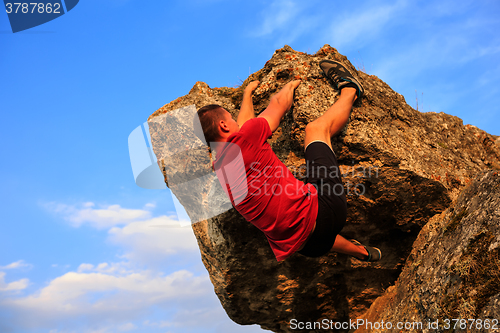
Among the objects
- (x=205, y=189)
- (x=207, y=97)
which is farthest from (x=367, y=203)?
(x=207, y=97)

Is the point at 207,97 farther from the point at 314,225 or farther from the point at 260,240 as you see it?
the point at 314,225

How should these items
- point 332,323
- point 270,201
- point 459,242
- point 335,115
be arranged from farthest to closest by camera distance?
point 332,323, point 335,115, point 270,201, point 459,242

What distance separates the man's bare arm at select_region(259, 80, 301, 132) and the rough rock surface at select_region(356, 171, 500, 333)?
6.85 feet

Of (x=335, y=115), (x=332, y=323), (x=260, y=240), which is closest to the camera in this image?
(x=335, y=115)

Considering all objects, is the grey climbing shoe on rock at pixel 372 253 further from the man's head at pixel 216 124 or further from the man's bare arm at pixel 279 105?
the man's head at pixel 216 124

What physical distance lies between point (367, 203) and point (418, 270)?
39.1 inches

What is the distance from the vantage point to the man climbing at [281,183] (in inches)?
138

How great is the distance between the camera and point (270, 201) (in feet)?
11.5

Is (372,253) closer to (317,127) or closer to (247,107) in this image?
(317,127)

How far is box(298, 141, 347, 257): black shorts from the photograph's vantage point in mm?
3541

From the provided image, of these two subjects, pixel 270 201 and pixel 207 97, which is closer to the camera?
pixel 270 201

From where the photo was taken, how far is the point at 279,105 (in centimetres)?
396

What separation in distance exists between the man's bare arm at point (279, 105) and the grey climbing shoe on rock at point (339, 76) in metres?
0.39

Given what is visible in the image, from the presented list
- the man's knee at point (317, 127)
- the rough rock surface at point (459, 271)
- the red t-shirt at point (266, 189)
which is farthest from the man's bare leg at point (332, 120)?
the rough rock surface at point (459, 271)
